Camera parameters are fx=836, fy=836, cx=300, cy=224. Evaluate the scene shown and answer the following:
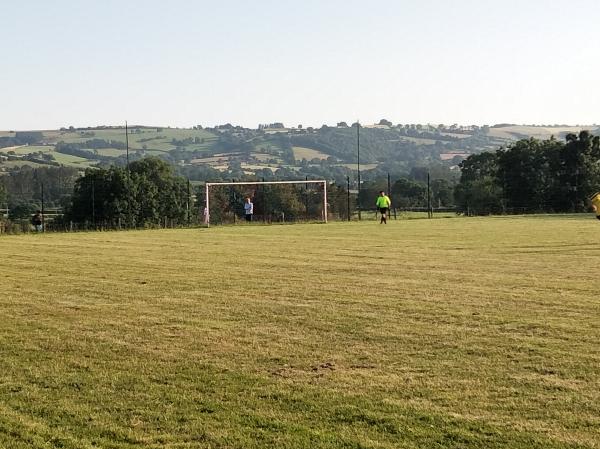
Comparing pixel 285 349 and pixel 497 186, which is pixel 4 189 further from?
pixel 285 349

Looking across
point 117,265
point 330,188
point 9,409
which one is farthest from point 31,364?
point 330,188

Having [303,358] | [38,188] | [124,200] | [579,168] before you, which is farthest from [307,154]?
[303,358]

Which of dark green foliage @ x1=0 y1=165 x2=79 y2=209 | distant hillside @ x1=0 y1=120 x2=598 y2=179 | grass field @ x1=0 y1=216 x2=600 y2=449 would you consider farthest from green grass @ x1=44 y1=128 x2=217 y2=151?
grass field @ x1=0 y1=216 x2=600 y2=449

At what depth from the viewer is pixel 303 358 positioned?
7738mm

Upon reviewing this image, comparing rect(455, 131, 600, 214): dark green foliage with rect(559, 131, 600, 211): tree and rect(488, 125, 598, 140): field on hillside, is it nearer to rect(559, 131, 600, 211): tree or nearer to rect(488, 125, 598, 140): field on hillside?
rect(559, 131, 600, 211): tree

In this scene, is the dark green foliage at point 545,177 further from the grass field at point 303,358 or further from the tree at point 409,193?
the grass field at point 303,358

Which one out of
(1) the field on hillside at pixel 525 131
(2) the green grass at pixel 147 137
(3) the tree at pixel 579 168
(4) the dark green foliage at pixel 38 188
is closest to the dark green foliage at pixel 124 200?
(4) the dark green foliage at pixel 38 188

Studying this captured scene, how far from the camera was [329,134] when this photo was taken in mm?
145375

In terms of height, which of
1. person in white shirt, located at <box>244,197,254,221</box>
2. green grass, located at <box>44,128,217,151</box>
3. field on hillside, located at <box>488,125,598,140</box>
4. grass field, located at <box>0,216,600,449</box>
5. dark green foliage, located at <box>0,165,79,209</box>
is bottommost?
grass field, located at <box>0,216,600,449</box>

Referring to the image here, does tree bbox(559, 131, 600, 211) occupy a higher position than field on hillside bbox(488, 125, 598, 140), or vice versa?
field on hillside bbox(488, 125, 598, 140)

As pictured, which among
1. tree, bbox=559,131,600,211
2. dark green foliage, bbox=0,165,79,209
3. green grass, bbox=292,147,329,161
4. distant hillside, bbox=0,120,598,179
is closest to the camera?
dark green foliage, bbox=0,165,79,209

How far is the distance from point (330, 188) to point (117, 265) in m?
30.1

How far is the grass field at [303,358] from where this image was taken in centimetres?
562

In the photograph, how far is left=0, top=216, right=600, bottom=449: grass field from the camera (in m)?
5.62
